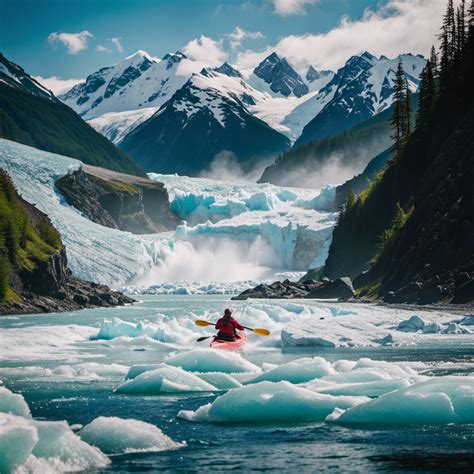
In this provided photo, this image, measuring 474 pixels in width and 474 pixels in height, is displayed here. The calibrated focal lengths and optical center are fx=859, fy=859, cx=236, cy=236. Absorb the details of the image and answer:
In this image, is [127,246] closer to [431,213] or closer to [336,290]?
[336,290]

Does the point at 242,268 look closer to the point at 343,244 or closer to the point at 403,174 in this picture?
the point at 343,244

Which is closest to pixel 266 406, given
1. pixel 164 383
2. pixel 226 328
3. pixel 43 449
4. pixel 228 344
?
pixel 164 383

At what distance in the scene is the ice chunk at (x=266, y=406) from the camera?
23266mm

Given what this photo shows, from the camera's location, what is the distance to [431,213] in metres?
84.4

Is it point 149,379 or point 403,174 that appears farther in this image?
point 403,174

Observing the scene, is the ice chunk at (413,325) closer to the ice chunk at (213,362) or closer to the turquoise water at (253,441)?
the ice chunk at (213,362)

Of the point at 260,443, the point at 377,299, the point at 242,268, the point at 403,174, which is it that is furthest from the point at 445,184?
the point at 242,268

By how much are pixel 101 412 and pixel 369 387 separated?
8.07 meters

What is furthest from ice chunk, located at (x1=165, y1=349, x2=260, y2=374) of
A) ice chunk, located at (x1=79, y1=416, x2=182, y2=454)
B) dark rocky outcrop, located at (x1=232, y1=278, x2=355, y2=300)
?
dark rocky outcrop, located at (x1=232, y1=278, x2=355, y2=300)

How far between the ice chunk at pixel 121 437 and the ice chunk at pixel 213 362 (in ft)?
41.9

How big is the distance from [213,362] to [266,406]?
35.5 feet

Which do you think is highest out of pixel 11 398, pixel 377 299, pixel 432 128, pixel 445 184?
pixel 432 128

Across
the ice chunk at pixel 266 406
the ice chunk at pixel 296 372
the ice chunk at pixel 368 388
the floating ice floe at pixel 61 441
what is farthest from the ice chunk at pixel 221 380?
the floating ice floe at pixel 61 441

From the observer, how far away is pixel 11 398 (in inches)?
837
